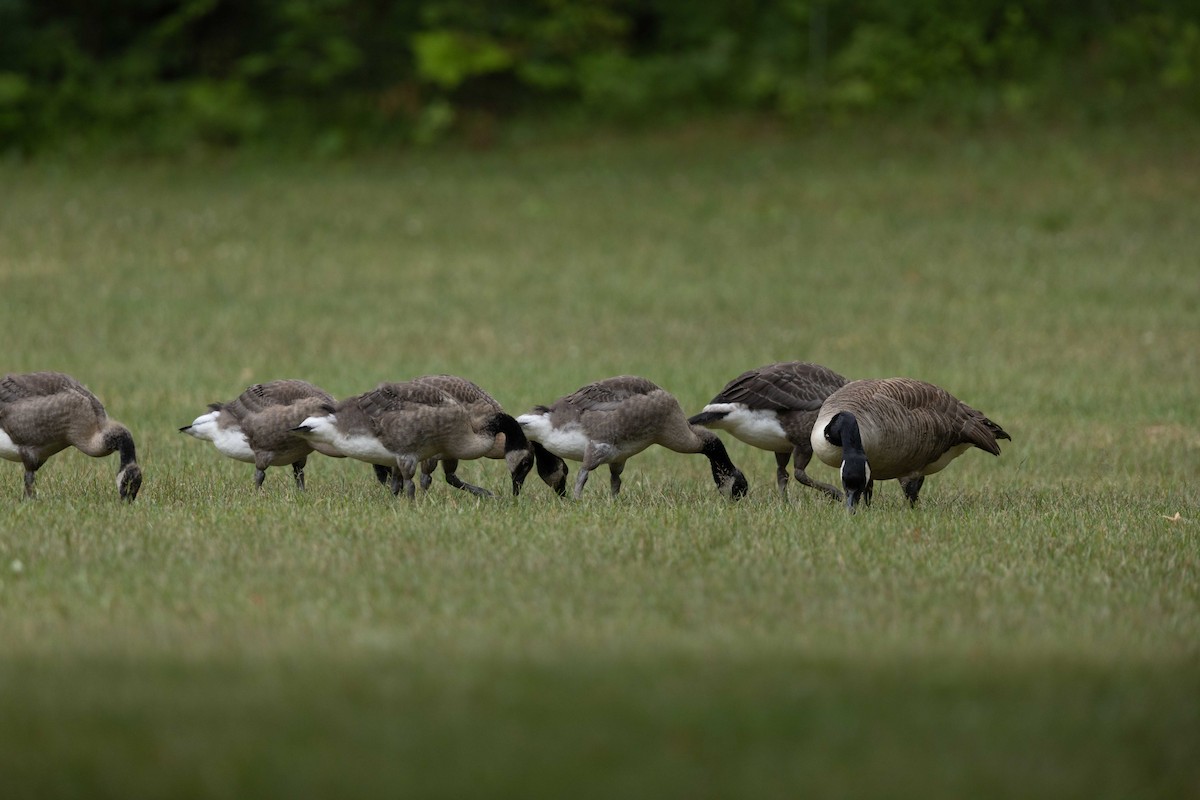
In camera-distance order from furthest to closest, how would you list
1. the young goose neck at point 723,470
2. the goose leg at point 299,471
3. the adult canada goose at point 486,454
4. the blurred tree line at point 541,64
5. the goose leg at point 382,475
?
the blurred tree line at point 541,64 < the goose leg at point 382,475 < the goose leg at point 299,471 < the young goose neck at point 723,470 < the adult canada goose at point 486,454

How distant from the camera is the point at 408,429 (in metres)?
9.58

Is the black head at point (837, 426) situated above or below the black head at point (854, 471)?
above

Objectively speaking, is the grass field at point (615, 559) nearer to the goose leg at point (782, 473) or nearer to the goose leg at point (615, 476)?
the goose leg at point (615, 476)

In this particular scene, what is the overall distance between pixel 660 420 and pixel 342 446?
2.22 m

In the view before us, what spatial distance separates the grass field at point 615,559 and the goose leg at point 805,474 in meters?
0.42

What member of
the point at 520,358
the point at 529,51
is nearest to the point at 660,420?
the point at 520,358

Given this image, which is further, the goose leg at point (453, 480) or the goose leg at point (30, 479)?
the goose leg at point (453, 480)

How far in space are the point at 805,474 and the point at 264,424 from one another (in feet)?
12.6

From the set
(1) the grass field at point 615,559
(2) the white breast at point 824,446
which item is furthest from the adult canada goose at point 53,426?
(2) the white breast at point 824,446

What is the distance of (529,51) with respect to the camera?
32.1 metres

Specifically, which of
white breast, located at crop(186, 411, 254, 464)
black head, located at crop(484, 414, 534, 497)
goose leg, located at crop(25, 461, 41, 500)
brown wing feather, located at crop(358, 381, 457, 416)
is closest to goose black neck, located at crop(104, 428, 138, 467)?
goose leg, located at crop(25, 461, 41, 500)

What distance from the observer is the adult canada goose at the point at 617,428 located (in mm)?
9961

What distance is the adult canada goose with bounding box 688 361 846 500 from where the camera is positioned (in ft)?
33.7

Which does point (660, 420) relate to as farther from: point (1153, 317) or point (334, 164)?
point (334, 164)
